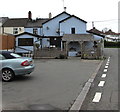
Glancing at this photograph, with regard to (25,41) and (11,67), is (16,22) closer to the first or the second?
(25,41)

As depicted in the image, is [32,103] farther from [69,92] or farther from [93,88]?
[93,88]

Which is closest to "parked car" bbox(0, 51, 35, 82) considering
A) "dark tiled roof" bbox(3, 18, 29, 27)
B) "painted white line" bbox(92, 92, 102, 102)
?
"painted white line" bbox(92, 92, 102, 102)

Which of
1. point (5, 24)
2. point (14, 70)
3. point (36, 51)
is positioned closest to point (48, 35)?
point (36, 51)

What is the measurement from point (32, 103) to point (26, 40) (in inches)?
1001

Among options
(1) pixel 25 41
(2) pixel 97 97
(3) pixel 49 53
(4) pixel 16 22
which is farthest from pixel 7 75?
(4) pixel 16 22

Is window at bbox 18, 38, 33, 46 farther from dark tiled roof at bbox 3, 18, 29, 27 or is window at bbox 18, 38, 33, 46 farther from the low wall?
dark tiled roof at bbox 3, 18, 29, 27

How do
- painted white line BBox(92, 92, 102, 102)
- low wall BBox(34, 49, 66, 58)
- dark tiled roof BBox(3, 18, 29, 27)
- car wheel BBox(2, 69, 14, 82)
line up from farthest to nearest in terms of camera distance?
dark tiled roof BBox(3, 18, 29, 27) < low wall BBox(34, 49, 66, 58) < car wheel BBox(2, 69, 14, 82) < painted white line BBox(92, 92, 102, 102)

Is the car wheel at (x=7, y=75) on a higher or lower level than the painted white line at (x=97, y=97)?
higher

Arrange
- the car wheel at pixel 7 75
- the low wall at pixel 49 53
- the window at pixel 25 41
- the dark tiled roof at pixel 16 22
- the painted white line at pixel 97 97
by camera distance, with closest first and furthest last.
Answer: the painted white line at pixel 97 97 → the car wheel at pixel 7 75 → the low wall at pixel 49 53 → the window at pixel 25 41 → the dark tiled roof at pixel 16 22

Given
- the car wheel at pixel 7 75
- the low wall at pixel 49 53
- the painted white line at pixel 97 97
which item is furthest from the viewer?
the low wall at pixel 49 53

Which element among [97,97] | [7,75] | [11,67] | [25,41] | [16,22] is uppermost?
[16,22]

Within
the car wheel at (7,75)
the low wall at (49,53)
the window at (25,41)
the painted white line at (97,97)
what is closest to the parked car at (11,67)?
the car wheel at (7,75)

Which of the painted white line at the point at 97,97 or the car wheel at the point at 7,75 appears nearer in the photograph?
the painted white line at the point at 97,97

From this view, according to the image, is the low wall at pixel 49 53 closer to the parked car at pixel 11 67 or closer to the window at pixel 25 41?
the window at pixel 25 41
